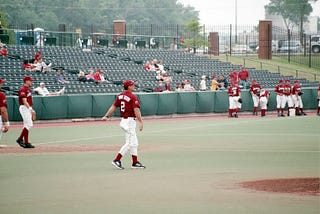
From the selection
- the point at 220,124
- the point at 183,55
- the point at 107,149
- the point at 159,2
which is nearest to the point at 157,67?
the point at 183,55

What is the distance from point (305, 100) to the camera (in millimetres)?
46250

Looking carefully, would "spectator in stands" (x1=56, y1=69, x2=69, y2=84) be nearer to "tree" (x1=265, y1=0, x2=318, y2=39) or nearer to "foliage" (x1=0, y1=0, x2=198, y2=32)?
"foliage" (x1=0, y1=0, x2=198, y2=32)

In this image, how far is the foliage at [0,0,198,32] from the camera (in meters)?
89.9

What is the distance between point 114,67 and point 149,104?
8.13 meters

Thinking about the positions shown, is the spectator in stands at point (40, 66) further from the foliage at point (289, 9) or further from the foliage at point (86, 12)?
the foliage at point (289, 9)

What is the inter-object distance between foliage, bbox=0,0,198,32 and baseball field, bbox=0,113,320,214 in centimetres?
4547

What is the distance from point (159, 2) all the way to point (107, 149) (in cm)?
10638

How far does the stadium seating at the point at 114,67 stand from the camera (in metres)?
40.4

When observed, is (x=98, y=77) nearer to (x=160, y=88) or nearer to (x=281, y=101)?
(x=160, y=88)

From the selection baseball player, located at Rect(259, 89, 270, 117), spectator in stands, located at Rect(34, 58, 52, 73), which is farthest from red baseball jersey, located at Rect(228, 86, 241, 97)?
spectator in stands, located at Rect(34, 58, 52, 73)

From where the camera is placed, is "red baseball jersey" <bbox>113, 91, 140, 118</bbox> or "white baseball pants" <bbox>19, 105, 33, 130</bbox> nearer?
"red baseball jersey" <bbox>113, 91, 140, 118</bbox>

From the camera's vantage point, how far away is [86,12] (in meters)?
103

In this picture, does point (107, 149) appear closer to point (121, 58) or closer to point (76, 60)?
point (76, 60)

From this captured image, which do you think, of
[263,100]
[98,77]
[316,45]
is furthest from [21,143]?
A: [316,45]
